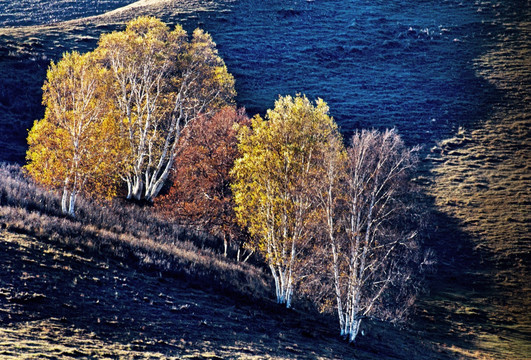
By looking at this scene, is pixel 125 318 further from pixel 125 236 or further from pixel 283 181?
pixel 283 181

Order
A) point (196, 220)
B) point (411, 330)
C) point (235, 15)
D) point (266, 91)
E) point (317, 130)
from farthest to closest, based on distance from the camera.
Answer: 1. point (235, 15)
2. point (266, 91)
3. point (196, 220)
4. point (411, 330)
5. point (317, 130)

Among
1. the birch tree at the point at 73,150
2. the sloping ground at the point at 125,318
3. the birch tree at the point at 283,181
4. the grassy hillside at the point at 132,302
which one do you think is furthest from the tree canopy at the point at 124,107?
the birch tree at the point at 283,181

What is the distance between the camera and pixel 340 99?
2522 inches

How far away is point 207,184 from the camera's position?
31.9m

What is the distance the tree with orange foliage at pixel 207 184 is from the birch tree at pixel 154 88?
245 cm

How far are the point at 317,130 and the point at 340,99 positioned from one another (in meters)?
42.4

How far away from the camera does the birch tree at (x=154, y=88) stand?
3447cm

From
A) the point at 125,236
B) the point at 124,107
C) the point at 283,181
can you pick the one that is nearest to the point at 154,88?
the point at 124,107

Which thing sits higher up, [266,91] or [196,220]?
[266,91]

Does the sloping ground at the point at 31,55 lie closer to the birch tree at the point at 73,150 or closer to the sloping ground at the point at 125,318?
the birch tree at the point at 73,150

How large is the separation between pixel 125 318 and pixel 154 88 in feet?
92.2

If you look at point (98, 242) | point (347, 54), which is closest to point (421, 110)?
point (347, 54)

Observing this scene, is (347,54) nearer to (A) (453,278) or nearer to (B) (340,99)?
(B) (340,99)

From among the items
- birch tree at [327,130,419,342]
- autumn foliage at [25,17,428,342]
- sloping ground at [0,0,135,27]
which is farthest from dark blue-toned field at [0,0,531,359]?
birch tree at [327,130,419,342]
